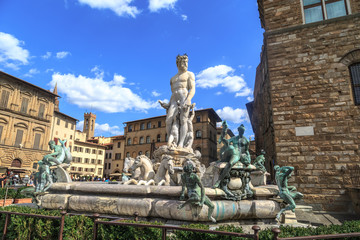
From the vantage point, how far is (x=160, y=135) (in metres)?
48.6

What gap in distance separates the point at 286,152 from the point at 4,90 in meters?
39.0

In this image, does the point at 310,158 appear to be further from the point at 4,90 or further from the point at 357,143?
the point at 4,90

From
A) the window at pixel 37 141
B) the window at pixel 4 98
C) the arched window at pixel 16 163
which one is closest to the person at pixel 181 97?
the arched window at pixel 16 163

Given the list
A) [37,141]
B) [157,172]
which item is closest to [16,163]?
[37,141]

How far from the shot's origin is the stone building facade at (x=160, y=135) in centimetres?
4391

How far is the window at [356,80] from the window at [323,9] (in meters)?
2.51

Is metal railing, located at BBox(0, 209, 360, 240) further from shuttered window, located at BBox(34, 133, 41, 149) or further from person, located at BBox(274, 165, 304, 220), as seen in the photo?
shuttered window, located at BBox(34, 133, 41, 149)

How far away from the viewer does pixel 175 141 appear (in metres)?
8.23

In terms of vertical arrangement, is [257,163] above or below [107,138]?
below

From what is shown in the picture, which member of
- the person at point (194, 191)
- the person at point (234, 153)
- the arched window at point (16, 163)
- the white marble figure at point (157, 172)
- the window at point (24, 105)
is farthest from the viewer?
the window at point (24, 105)

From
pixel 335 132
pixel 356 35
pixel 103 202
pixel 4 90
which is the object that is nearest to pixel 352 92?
pixel 335 132

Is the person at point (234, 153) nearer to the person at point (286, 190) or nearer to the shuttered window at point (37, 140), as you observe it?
the person at point (286, 190)

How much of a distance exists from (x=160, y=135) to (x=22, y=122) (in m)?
24.2

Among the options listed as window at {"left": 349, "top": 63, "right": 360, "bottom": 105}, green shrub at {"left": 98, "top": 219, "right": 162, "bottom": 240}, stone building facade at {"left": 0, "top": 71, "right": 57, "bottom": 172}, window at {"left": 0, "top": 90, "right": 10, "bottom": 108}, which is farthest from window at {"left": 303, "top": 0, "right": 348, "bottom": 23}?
window at {"left": 0, "top": 90, "right": 10, "bottom": 108}
